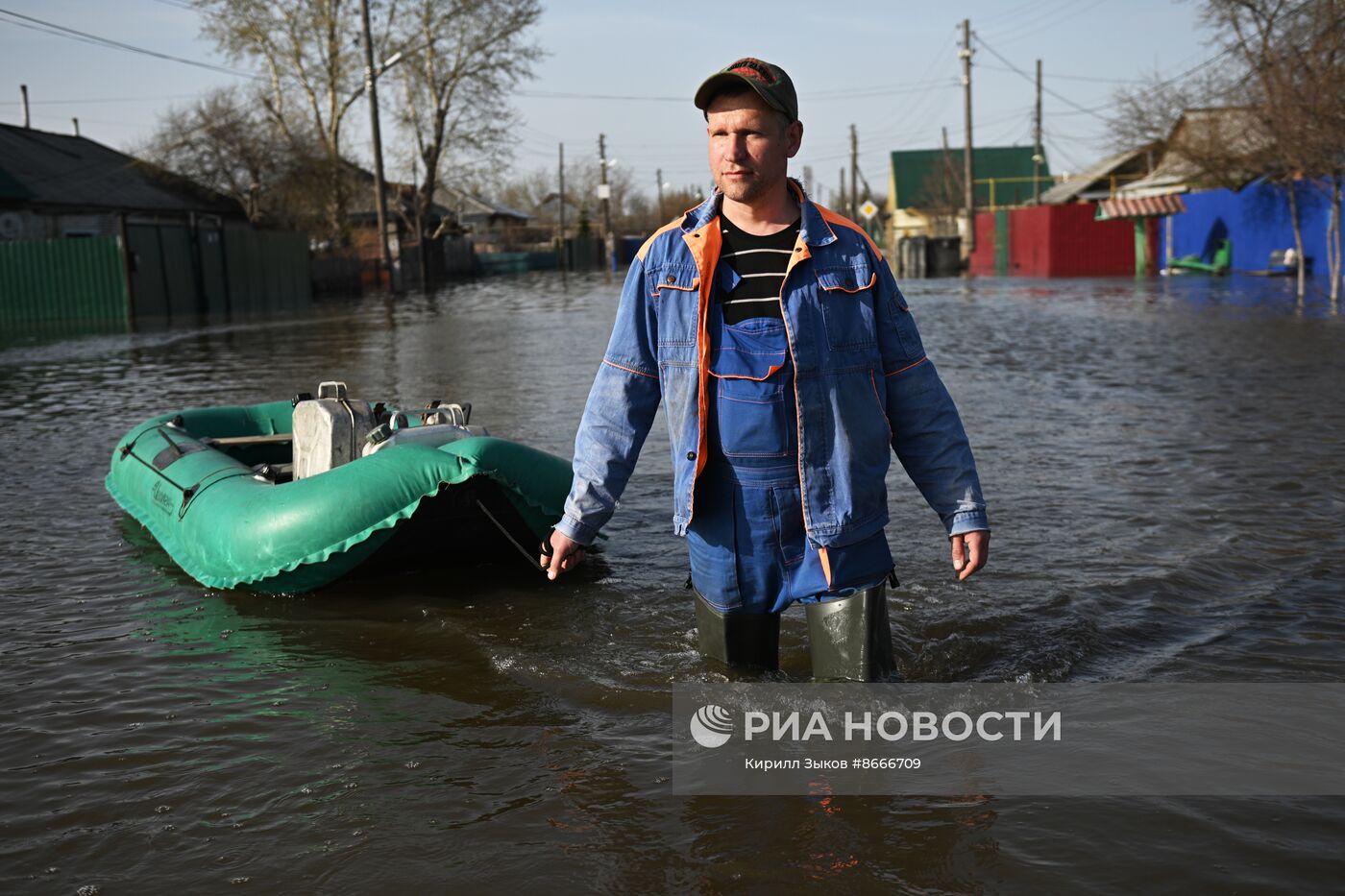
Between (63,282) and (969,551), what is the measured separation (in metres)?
26.9

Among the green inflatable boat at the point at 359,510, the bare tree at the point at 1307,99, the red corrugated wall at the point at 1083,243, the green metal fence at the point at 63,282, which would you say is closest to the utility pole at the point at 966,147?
the red corrugated wall at the point at 1083,243

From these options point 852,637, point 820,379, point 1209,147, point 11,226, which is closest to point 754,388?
point 820,379

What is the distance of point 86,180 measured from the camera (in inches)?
1342

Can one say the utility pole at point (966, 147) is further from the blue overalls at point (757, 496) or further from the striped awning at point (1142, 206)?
the blue overalls at point (757, 496)

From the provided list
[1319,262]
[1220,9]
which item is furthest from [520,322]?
[1319,262]

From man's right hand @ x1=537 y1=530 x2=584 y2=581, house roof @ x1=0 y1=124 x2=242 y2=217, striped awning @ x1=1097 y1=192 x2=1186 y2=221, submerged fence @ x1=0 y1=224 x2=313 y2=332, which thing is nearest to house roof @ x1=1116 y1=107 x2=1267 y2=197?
striped awning @ x1=1097 y1=192 x2=1186 y2=221

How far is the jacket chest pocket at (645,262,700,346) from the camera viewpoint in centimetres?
329

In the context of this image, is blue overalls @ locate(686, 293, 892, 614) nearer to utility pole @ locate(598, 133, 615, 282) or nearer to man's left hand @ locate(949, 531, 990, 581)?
man's left hand @ locate(949, 531, 990, 581)

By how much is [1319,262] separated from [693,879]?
29.1 meters

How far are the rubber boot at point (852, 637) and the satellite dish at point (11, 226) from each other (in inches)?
1212

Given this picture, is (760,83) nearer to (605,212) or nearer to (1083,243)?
(1083,243)

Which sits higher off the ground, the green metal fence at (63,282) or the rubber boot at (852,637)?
the green metal fence at (63,282)

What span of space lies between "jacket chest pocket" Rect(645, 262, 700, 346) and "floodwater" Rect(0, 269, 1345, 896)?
1305mm

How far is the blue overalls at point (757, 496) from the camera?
327 cm
